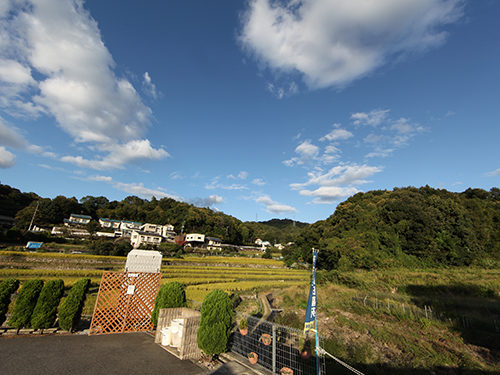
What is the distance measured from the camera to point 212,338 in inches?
204

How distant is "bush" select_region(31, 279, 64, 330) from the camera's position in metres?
6.71

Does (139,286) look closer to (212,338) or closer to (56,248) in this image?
(212,338)

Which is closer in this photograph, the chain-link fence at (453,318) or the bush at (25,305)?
the bush at (25,305)

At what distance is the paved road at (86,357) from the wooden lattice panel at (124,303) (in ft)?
2.47

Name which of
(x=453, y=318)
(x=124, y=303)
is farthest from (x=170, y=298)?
(x=453, y=318)

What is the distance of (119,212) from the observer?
78688 millimetres

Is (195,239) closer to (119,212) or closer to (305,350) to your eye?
(119,212)

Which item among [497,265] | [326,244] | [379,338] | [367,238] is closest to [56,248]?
[379,338]

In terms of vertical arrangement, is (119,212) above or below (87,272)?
above

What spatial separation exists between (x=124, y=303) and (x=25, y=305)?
280 cm

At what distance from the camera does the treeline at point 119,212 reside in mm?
58594

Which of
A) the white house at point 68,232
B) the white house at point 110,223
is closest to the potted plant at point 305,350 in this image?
the white house at point 68,232

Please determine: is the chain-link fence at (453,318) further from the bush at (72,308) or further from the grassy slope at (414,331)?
the bush at (72,308)

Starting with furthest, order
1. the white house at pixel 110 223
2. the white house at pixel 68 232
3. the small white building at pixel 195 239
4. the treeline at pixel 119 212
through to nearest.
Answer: the white house at pixel 110 223 < the small white building at pixel 195 239 < the treeline at pixel 119 212 < the white house at pixel 68 232
